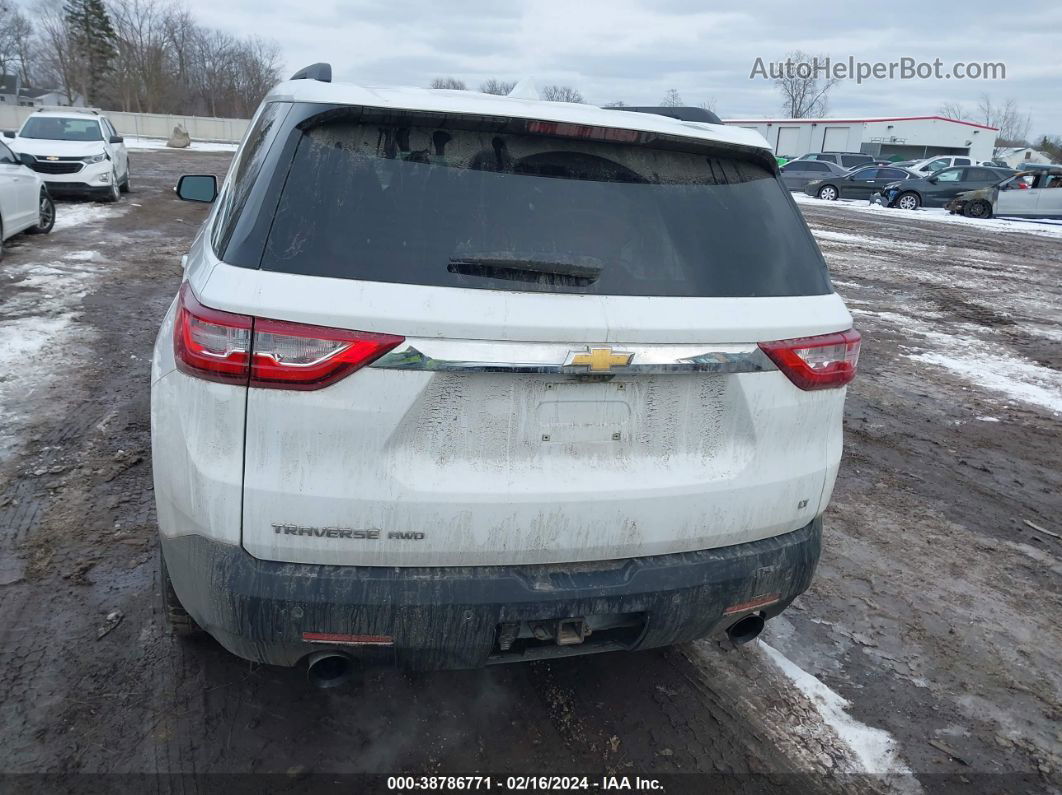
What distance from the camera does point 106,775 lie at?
2371 millimetres

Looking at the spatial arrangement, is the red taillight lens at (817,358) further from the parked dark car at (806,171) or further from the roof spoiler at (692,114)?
the parked dark car at (806,171)

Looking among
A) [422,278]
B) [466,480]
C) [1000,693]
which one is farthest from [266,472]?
[1000,693]

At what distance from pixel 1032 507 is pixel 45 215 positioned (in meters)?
13.4

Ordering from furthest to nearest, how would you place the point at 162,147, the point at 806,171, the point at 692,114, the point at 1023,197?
the point at 162,147
the point at 806,171
the point at 1023,197
the point at 692,114

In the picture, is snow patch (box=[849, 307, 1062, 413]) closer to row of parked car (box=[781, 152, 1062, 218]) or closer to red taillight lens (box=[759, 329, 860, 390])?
red taillight lens (box=[759, 329, 860, 390])

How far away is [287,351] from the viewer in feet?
6.34

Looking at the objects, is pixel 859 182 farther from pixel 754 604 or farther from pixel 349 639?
pixel 349 639

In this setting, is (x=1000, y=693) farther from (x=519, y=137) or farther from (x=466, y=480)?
(x=519, y=137)

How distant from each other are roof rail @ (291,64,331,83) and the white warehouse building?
65761 millimetres

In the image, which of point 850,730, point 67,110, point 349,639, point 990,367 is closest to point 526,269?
point 349,639

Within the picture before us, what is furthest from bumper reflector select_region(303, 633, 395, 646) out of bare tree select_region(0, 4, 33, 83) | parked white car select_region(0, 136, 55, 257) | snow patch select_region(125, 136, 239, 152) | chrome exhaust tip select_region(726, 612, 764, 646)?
bare tree select_region(0, 4, 33, 83)

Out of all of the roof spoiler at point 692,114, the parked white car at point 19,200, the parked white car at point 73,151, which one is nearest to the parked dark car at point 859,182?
the parked white car at point 73,151

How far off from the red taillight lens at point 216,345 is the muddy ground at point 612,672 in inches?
52.1

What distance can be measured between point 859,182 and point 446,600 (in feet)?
109
